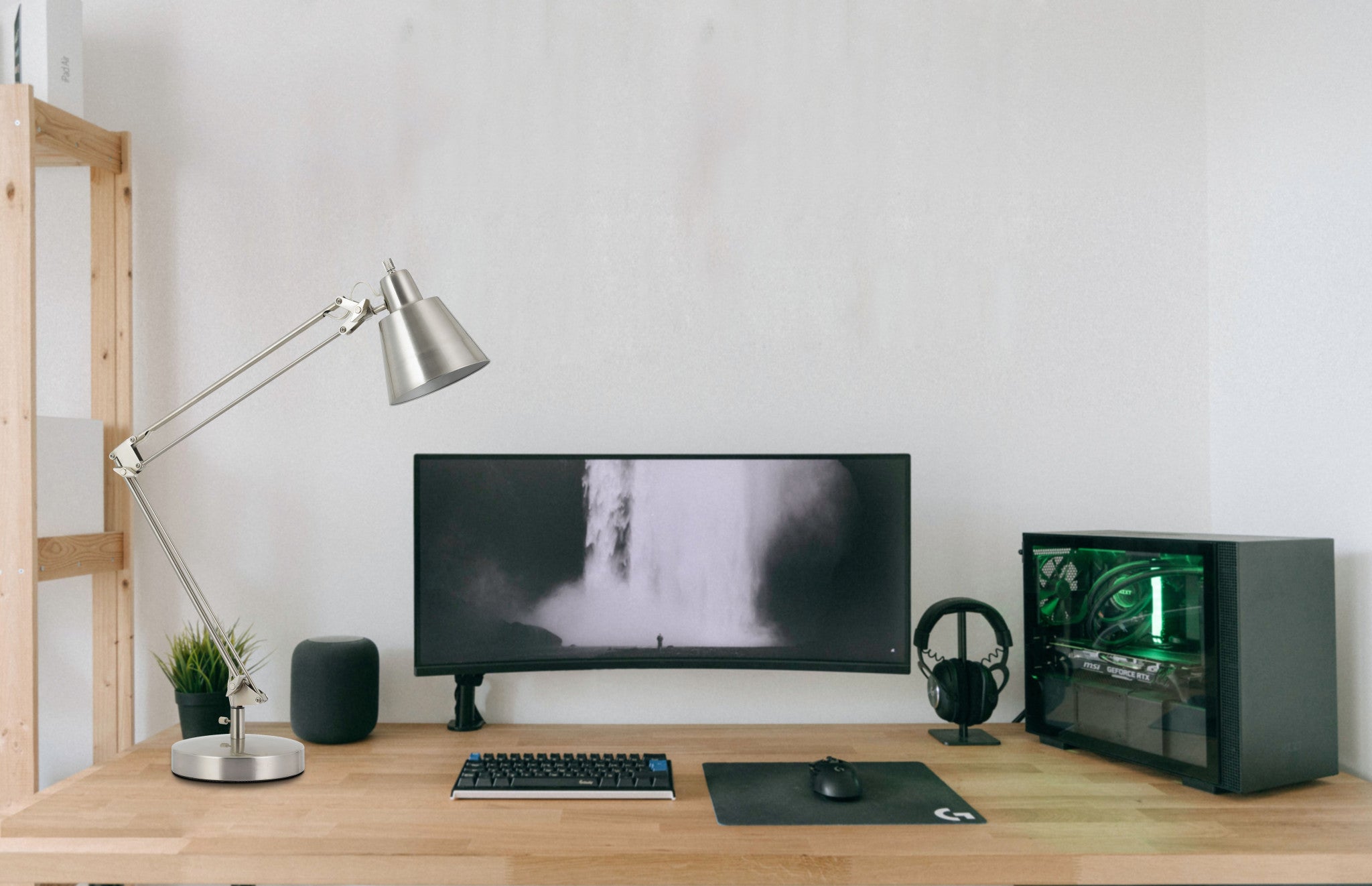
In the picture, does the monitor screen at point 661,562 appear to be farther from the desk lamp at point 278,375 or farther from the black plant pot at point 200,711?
the black plant pot at point 200,711

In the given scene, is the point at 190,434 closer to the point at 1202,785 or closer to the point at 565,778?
the point at 565,778

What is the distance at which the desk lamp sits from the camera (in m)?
1.23

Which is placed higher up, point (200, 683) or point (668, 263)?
point (668, 263)

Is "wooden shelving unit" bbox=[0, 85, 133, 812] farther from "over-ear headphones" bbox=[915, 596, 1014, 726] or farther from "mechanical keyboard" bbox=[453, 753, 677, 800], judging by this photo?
"over-ear headphones" bbox=[915, 596, 1014, 726]

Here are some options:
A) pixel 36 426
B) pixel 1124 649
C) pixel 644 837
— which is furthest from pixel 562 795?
pixel 36 426

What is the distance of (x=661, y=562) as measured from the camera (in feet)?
5.10

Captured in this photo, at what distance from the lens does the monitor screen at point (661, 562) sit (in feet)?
5.02

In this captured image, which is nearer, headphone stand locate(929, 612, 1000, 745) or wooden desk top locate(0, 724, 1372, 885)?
wooden desk top locate(0, 724, 1372, 885)

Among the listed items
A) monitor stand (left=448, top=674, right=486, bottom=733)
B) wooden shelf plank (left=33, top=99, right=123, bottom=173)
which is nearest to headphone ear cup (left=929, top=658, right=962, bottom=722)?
monitor stand (left=448, top=674, right=486, bottom=733)

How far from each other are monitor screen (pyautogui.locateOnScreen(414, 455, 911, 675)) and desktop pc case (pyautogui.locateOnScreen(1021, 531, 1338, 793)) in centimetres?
31

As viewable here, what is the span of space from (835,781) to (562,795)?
386 millimetres

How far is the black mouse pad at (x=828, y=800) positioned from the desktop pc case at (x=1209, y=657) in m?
0.34

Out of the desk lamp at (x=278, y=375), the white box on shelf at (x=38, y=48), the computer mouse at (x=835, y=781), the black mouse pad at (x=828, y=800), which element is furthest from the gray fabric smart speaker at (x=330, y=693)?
the white box on shelf at (x=38, y=48)

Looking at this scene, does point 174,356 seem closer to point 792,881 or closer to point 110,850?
point 110,850
